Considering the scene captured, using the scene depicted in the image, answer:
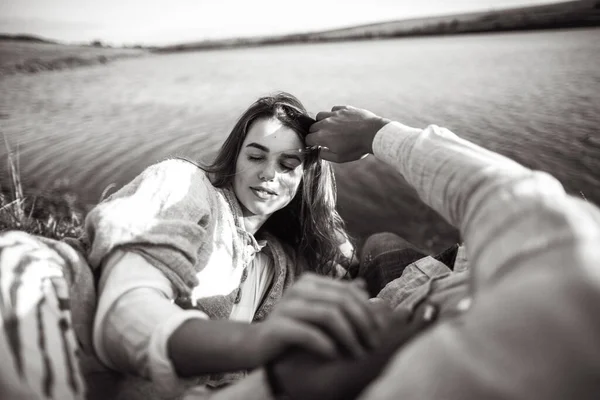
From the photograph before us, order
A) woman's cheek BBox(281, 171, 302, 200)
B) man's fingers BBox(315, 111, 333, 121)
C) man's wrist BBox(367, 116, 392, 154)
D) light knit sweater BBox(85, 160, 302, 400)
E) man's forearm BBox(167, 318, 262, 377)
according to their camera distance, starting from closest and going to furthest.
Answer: man's forearm BBox(167, 318, 262, 377)
light knit sweater BBox(85, 160, 302, 400)
man's wrist BBox(367, 116, 392, 154)
man's fingers BBox(315, 111, 333, 121)
woman's cheek BBox(281, 171, 302, 200)

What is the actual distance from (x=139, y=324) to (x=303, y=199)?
182 cm

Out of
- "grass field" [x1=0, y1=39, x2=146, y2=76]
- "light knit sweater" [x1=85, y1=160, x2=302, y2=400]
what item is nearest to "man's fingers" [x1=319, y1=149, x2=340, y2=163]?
"light knit sweater" [x1=85, y1=160, x2=302, y2=400]

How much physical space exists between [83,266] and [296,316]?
1007 millimetres

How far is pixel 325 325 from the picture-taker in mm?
733

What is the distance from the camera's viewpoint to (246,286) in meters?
2.32

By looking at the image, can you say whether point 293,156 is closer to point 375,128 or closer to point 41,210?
point 375,128

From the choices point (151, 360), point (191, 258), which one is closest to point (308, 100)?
point (191, 258)

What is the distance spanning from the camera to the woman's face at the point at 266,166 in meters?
2.29

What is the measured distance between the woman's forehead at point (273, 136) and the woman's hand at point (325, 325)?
64.7 inches

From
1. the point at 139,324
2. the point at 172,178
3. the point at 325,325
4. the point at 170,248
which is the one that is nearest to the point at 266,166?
the point at 172,178

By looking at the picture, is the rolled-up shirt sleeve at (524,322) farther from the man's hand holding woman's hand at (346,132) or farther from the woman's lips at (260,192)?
the woman's lips at (260,192)

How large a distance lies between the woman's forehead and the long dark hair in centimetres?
5

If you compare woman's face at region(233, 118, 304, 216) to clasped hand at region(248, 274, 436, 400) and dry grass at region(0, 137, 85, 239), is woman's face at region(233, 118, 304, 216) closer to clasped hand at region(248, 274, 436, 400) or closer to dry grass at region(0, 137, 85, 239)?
clasped hand at region(248, 274, 436, 400)

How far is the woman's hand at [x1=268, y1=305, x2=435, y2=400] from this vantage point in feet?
2.32
